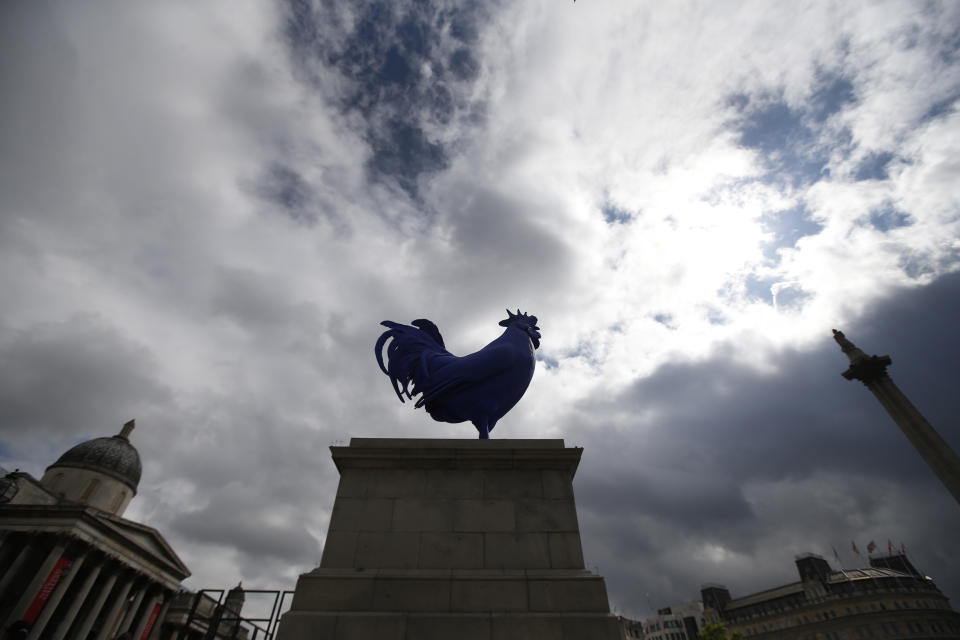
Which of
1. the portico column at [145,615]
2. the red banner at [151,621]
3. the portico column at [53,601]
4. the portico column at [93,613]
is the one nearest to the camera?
the portico column at [53,601]

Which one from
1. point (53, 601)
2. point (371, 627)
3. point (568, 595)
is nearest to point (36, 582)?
point (53, 601)

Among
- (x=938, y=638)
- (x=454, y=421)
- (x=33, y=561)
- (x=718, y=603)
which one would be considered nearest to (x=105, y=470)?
(x=33, y=561)

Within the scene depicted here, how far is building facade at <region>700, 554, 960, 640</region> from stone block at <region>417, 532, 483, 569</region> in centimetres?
8015

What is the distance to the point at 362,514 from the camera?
8602mm

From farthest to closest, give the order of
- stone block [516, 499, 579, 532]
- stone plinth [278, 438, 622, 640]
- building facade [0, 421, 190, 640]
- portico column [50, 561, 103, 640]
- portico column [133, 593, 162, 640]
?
1. portico column [133, 593, 162, 640]
2. portico column [50, 561, 103, 640]
3. building facade [0, 421, 190, 640]
4. stone block [516, 499, 579, 532]
5. stone plinth [278, 438, 622, 640]

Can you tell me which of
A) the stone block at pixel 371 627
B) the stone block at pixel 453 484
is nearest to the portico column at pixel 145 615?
the stone block at pixel 371 627

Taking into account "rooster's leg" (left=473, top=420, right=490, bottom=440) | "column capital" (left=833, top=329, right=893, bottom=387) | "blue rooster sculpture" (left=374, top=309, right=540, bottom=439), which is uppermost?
"column capital" (left=833, top=329, right=893, bottom=387)

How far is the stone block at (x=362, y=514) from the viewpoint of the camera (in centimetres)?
846

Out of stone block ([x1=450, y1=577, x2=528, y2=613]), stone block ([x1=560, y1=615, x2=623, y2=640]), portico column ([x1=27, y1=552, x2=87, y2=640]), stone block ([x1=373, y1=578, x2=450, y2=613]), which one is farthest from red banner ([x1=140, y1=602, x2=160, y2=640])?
stone block ([x1=560, y1=615, x2=623, y2=640])

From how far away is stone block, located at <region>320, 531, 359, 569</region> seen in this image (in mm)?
8125

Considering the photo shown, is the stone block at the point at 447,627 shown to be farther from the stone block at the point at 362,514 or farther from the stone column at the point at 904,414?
the stone column at the point at 904,414

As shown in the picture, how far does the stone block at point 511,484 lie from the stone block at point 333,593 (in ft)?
8.12

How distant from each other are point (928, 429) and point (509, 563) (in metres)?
52.5

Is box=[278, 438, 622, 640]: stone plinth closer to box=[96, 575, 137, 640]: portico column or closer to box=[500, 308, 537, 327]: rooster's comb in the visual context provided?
box=[500, 308, 537, 327]: rooster's comb
